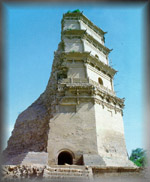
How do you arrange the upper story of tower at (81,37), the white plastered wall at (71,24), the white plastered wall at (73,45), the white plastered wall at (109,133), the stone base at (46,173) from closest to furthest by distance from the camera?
the stone base at (46,173) < the white plastered wall at (109,133) < the white plastered wall at (73,45) < the upper story of tower at (81,37) < the white plastered wall at (71,24)

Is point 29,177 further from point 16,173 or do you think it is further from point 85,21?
point 85,21

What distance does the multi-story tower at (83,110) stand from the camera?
506 inches

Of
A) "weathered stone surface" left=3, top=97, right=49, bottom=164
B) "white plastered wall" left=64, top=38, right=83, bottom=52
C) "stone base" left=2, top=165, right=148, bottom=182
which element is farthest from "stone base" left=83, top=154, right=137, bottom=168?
"white plastered wall" left=64, top=38, right=83, bottom=52

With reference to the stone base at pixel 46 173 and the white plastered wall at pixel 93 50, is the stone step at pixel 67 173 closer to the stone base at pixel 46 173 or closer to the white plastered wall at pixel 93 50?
Result: the stone base at pixel 46 173

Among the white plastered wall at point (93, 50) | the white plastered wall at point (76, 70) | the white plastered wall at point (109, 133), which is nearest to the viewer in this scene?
the white plastered wall at point (109, 133)

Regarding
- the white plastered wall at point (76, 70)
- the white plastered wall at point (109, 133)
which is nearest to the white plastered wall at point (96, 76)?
the white plastered wall at point (76, 70)

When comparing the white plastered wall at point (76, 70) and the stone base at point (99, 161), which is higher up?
the white plastered wall at point (76, 70)

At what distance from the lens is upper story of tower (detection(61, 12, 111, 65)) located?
18562mm

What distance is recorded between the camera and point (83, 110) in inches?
570

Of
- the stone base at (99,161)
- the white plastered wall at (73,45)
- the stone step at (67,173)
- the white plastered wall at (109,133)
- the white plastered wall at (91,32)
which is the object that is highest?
the white plastered wall at (91,32)

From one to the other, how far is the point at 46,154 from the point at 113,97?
8.57 m

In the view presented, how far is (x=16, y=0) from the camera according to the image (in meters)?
2.80

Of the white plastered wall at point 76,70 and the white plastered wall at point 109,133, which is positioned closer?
the white plastered wall at point 109,133

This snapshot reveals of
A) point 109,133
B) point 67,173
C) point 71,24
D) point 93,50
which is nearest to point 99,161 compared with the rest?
point 67,173
